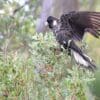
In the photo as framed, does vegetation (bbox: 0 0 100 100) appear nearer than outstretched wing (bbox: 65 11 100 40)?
Yes

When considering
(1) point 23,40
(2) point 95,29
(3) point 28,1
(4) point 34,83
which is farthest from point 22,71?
(3) point 28,1

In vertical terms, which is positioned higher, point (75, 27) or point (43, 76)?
point (75, 27)

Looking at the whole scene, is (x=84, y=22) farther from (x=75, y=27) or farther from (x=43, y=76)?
(x=43, y=76)

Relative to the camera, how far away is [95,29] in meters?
3.25

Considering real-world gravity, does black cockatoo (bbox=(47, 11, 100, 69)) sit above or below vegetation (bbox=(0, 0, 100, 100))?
above

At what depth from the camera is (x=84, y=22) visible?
3.39 metres

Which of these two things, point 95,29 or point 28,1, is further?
point 28,1

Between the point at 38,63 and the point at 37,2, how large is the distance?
262 inches

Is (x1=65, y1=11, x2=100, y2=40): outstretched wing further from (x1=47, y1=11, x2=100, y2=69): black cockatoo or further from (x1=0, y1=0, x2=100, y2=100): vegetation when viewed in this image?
(x1=0, y1=0, x2=100, y2=100): vegetation

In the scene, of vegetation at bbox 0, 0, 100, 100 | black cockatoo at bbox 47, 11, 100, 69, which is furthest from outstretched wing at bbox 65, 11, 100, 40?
vegetation at bbox 0, 0, 100, 100

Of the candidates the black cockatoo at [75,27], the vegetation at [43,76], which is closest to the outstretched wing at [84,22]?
the black cockatoo at [75,27]

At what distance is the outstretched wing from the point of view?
328 centimetres

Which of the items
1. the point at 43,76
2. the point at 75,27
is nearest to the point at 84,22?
the point at 75,27

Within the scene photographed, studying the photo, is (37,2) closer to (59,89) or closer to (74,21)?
(74,21)
